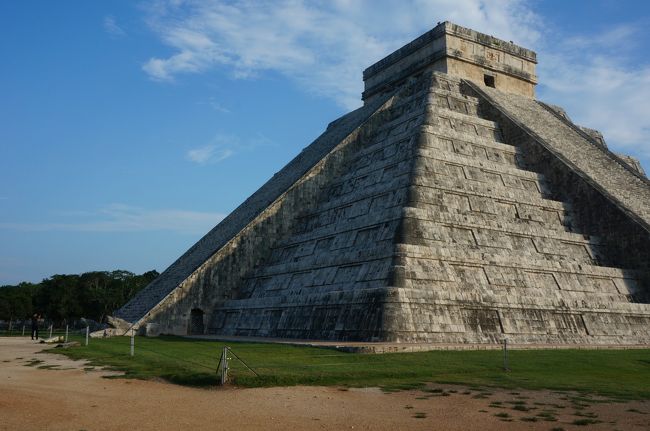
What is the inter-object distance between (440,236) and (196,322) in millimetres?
10573

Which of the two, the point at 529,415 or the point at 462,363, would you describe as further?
the point at 462,363

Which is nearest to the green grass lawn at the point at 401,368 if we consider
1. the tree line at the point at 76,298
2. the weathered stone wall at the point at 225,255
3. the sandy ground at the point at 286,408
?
the sandy ground at the point at 286,408

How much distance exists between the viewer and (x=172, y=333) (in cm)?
2270

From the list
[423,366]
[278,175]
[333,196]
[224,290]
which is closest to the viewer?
[423,366]

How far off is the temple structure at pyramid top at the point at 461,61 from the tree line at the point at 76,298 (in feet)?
100

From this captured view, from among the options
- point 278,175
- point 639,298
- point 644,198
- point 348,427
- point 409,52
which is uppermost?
point 409,52

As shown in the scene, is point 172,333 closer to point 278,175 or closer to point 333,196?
point 333,196

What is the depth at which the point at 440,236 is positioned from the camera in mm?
18547

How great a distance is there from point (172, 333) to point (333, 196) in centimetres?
859

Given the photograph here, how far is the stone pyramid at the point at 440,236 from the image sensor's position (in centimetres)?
1669

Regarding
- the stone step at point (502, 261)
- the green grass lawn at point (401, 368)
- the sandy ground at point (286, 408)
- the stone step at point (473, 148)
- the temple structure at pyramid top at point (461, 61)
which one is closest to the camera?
the sandy ground at point (286, 408)

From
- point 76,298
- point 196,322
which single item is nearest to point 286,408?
point 196,322

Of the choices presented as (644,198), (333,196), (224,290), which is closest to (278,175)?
(333,196)

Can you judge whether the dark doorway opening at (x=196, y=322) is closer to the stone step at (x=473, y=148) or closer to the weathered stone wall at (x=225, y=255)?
the weathered stone wall at (x=225, y=255)
